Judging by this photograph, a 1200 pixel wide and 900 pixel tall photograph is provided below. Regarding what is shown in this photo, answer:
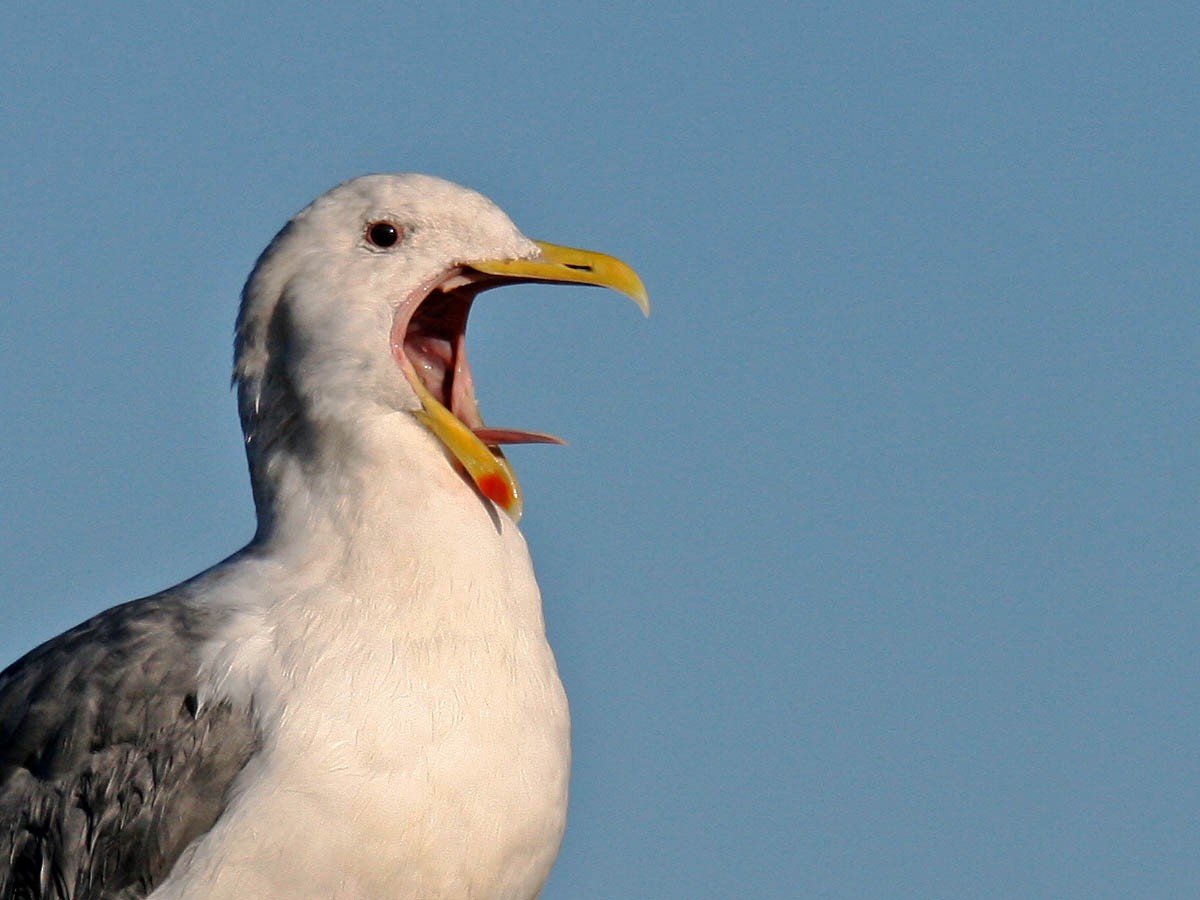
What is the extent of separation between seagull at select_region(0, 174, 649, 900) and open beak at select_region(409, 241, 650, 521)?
1 cm

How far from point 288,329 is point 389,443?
2.06ft

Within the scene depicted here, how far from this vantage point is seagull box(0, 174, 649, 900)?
7688 mm

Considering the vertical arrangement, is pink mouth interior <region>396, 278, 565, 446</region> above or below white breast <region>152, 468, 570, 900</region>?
above

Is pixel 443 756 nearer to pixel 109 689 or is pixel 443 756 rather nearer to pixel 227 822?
pixel 227 822

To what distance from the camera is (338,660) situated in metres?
7.90

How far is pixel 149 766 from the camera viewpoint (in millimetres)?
7953

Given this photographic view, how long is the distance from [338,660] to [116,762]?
33.7 inches

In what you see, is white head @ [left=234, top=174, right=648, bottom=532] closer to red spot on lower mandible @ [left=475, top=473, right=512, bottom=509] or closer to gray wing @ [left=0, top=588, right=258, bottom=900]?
red spot on lower mandible @ [left=475, top=473, right=512, bottom=509]

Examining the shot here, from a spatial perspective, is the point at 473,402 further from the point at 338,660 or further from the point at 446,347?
the point at 338,660

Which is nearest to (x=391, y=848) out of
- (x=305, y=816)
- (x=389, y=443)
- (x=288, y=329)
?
(x=305, y=816)

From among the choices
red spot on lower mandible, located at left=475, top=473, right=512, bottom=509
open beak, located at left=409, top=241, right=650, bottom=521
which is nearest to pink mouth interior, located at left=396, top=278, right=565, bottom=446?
open beak, located at left=409, top=241, right=650, bottom=521

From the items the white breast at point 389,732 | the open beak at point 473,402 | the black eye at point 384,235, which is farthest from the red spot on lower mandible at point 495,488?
the black eye at point 384,235

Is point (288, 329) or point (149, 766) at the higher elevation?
point (288, 329)

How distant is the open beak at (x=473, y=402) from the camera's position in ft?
27.6
